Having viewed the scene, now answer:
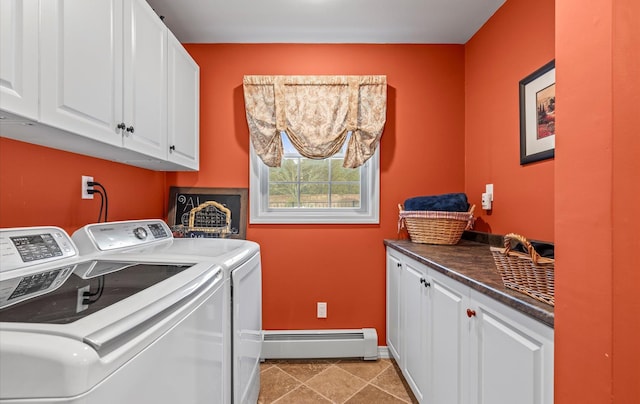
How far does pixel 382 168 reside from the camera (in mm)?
2342

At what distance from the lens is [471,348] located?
43.6 inches

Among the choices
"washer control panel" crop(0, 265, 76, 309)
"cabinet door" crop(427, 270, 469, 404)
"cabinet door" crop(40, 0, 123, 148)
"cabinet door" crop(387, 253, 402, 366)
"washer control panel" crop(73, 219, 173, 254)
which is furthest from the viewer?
"cabinet door" crop(387, 253, 402, 366)

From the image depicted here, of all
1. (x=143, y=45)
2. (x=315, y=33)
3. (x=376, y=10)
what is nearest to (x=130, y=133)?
(x=143, y=45)

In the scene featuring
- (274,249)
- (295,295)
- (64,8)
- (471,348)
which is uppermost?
(64,8)

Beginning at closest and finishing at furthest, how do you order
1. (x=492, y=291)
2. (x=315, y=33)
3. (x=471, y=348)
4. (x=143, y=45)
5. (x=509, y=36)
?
(x=492, y=291) < (x=471, y=348) < (x=143, y=45) < (x=509, y=36) < (x=315, y=33)

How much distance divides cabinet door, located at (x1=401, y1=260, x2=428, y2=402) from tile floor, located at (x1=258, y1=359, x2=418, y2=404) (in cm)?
18

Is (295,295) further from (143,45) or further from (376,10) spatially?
(376,10)

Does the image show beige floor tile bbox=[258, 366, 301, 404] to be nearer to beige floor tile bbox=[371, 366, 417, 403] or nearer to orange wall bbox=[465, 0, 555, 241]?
beige floor tile bbox=[371, 366, 417, 403]

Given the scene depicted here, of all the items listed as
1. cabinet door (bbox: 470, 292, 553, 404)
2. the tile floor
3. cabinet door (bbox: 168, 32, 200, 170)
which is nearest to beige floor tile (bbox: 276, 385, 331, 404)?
the tile floor

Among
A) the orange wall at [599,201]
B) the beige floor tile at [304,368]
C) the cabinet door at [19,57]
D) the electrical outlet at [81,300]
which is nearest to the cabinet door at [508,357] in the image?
the orange wall at [599,201]

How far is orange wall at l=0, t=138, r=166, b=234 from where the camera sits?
1.19 meters

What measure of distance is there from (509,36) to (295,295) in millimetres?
2310

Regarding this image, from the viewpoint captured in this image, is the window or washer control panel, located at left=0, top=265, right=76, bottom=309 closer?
washer control panel, located at left=0, top=265, right=76, bottom=309

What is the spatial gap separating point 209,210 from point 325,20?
1642mm
